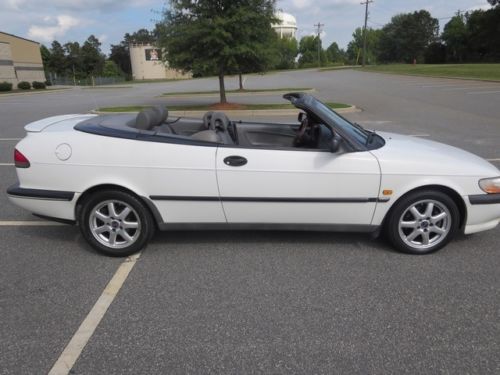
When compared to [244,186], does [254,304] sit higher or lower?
lower

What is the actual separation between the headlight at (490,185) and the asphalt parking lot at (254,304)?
56 centimetres

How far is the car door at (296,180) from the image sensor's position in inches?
133

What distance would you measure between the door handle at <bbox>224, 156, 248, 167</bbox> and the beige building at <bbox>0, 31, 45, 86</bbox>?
50.7 m

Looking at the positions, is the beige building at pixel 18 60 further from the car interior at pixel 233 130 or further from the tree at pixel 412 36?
the tree at pixel 412 36

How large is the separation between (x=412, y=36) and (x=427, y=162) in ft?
307

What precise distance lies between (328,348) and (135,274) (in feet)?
5.40

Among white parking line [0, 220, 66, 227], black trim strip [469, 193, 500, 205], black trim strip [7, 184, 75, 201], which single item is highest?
black trim strip [7, 184, 75, 201]

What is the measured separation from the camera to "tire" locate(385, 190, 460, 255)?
11.3ft

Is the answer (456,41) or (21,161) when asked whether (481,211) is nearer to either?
(21,161)

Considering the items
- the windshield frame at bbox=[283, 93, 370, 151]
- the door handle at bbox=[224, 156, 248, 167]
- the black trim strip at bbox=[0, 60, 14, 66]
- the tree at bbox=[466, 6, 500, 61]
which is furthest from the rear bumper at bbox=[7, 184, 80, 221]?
the tree at bbox=[466, 6, 500, 61]

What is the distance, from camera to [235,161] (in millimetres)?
3379

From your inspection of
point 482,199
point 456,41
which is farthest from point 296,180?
point 456,41

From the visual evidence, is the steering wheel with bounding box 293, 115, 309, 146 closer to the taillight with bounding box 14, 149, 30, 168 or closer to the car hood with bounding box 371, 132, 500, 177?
the car hood with bounding box 371, 132, 500, 177

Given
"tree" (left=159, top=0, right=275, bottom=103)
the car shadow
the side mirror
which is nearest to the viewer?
the side mirror
